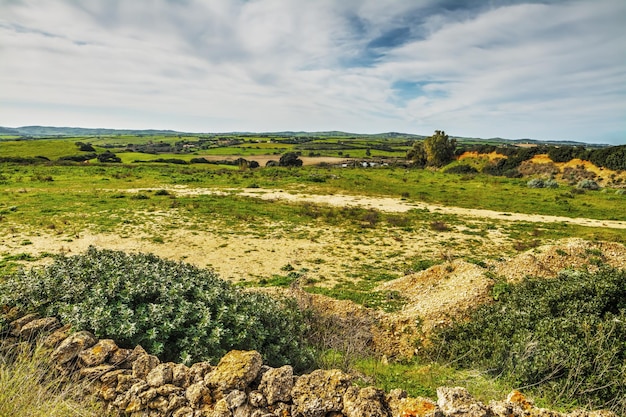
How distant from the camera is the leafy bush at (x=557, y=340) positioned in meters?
5.05

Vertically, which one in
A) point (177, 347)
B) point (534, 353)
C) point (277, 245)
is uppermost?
point (177, 347)

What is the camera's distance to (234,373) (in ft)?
12.7

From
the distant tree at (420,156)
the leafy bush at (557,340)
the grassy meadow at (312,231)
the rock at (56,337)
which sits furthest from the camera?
the distant tree at (420,156)

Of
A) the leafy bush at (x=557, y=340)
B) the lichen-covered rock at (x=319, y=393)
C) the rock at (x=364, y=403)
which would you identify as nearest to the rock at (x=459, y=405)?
the rock at (x=364, y=403)

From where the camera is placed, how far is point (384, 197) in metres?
34.8

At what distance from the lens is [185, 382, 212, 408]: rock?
368cm

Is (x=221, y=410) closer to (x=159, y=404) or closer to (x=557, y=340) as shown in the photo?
(x=159, y=404)

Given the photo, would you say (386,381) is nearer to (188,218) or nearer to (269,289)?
(269,289)

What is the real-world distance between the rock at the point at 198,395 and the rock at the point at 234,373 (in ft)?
0.33

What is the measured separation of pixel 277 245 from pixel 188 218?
8044 mm

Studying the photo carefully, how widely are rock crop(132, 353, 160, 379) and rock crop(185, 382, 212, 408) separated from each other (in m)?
0.68

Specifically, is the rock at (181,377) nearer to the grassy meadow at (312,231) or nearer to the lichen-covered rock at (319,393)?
the lichen-covered rock at (319,393)

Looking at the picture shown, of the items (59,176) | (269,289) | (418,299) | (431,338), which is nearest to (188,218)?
(269,289)

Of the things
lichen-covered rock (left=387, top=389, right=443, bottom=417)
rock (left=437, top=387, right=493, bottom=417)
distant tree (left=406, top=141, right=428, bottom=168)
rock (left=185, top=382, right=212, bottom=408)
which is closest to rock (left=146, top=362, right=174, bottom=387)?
rock (left=185, top=382, right=212, bottom=408)
